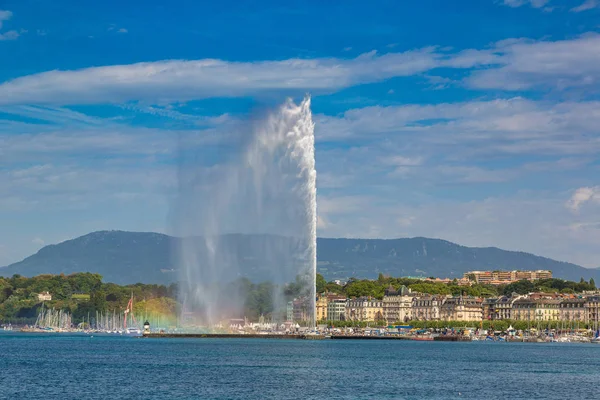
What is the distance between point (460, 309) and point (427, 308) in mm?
7670

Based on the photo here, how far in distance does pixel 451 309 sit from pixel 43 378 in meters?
134

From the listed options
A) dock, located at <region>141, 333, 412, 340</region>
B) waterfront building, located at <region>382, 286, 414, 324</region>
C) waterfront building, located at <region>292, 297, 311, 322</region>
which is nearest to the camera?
dock, located at <region>141, 333, 412, 340</region>

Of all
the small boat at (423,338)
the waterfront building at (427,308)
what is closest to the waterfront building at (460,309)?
the waterfront building at (427,308)

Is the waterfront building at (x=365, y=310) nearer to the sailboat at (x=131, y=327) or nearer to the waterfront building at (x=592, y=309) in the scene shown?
the waterfront building at (x=592, y=309)

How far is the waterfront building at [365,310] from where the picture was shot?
627 ft

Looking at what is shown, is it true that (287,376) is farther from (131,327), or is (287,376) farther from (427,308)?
(427,308)

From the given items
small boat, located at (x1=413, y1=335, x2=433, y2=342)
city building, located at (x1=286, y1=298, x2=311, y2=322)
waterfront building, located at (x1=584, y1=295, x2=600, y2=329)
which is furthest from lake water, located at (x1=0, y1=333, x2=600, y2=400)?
waterfront building, located at (x1=584, y1=295, x2=600, y2=329)

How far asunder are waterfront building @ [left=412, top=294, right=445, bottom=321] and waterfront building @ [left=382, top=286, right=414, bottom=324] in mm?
1249

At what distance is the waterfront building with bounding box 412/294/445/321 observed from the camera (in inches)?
7259

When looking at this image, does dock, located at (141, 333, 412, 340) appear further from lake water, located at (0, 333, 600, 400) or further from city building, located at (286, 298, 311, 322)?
lake water, located at (0, 333, 600, 400)

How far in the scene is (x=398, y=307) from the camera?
188750mm

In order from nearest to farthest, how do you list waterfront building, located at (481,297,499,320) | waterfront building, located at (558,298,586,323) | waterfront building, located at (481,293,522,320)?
waterfront building, located at (558,298,586,323), waterfront building, located at (481,293,522,320), waterfront building, located at (481,297,499,320)

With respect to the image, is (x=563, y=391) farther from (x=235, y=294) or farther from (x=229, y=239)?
(x=235, y=294)


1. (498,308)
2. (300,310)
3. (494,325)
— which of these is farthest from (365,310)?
(300,310)
